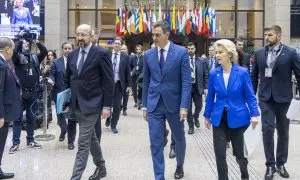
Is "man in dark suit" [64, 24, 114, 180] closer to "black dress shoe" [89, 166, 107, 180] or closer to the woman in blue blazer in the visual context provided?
"black dress shoe" [89, 166, 107, 180]

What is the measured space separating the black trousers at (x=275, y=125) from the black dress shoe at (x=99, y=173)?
2.30 metres

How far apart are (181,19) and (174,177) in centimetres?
1807

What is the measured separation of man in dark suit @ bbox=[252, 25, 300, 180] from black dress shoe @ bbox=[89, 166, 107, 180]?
90.5 inches

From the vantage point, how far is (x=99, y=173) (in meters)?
7.26

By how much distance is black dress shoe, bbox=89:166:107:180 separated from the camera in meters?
7.15

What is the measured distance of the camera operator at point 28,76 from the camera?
30.5 ft

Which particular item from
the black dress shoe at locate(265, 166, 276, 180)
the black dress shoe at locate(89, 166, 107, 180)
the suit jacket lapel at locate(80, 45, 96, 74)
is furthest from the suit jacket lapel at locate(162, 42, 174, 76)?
the black dress shoe at locate(265, 166, 276, 180)

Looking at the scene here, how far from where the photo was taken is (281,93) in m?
7.48

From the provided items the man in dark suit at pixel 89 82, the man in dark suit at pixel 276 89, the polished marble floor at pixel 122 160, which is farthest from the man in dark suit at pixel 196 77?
the man in dark suit at pixel 89 82

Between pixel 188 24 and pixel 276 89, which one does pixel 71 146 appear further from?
pixel 188 24

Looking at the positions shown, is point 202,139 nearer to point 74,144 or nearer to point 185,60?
point 74,144

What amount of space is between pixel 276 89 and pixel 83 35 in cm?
285

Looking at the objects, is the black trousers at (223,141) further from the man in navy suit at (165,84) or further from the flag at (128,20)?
the flag at (128,20)

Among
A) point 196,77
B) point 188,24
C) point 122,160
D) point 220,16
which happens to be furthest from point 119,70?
point 220,16
